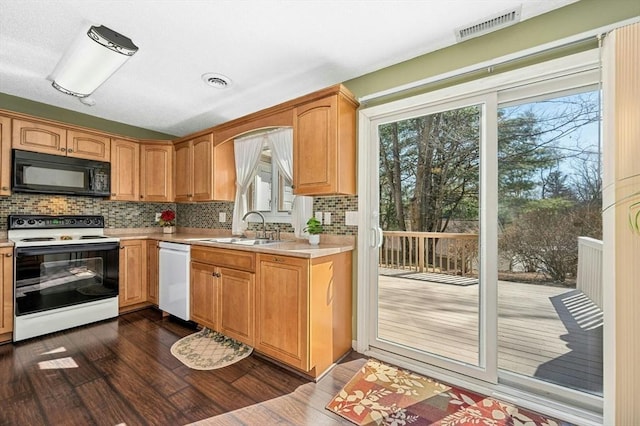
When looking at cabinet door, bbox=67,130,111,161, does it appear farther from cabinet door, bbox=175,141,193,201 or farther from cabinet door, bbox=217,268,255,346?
cabinet door, bbox=217,268,255,346

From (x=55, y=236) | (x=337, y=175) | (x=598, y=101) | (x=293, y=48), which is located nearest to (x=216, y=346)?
(x=337, y=175)

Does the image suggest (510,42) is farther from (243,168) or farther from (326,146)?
(243,168)

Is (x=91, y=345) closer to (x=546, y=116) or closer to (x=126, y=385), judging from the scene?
(x=126, y=385)

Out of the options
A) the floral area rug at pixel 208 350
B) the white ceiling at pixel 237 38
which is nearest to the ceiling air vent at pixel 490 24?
the white ceiling at pixel 237 38

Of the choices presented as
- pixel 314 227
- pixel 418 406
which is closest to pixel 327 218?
pixel 314 227

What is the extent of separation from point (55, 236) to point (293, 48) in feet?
10.9

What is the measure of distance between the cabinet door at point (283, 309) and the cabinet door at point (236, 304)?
0.30ft

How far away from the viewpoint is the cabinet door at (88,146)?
311 centimetres

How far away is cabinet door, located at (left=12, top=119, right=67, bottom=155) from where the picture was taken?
2.75m

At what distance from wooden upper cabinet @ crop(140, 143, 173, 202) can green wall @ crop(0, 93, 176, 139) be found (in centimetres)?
34

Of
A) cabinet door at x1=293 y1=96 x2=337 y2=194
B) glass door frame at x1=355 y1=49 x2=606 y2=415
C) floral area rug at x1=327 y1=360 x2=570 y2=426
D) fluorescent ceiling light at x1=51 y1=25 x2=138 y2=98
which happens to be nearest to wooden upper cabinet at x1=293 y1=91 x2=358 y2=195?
cabinet door at x1=293 y1=96 x2=337 y2=194

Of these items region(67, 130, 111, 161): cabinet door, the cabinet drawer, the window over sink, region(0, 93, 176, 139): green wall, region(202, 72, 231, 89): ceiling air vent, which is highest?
region(202, 72, 231, 89): ceiling air vent

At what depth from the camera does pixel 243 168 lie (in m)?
3.29

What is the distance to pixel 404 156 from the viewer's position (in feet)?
7.87
